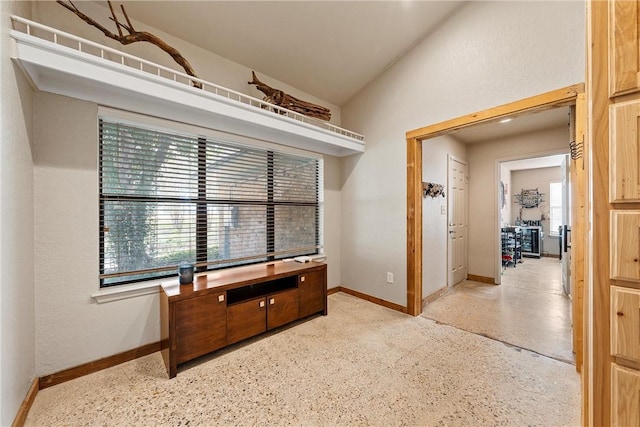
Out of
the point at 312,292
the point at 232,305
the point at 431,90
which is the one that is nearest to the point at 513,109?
the point at 431,90

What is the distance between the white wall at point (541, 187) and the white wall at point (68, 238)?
967cm

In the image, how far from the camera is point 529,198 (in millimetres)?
7504

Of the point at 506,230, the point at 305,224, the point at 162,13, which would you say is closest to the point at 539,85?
the point at 305,224

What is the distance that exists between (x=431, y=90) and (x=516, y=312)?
2.85 m

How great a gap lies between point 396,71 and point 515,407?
3373 mm

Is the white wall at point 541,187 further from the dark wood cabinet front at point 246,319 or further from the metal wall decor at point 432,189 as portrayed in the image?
the dark wood cabinet front at point 246,319

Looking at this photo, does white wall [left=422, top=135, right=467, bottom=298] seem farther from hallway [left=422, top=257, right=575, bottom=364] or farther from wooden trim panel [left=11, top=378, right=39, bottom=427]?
wooden trim panel [left=11, top=378, right=39, bottom=427]

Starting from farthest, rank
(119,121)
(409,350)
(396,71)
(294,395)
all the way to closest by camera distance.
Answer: (396,71), (409,350), (119,121), (294,395)

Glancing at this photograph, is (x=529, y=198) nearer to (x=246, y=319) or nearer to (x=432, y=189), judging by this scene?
(x=432, y=189)

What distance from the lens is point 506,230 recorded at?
5.82 metres

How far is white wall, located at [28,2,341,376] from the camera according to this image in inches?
68.7

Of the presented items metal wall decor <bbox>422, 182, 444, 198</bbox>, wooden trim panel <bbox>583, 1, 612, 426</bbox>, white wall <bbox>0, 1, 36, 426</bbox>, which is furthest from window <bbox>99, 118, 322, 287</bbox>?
wooden trim panel <bbox>583, 1, 612, 426</bbox>

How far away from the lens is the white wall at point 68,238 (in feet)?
5.73

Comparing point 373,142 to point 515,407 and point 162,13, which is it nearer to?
point 162,13
